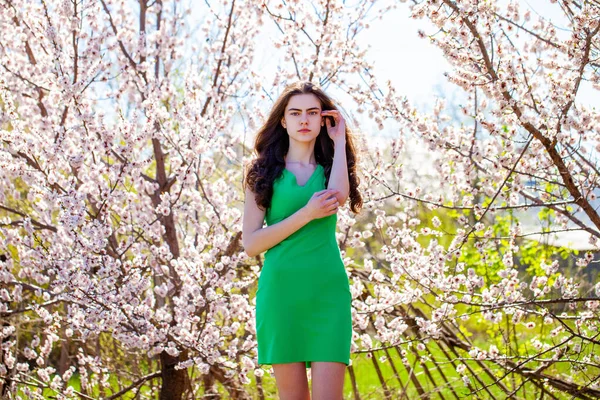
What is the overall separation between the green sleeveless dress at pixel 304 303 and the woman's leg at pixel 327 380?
25mm

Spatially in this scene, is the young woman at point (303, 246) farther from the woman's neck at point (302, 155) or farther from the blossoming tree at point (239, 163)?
the blossoming tree at point (239, 163)

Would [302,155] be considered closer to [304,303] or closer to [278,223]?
[278,223]

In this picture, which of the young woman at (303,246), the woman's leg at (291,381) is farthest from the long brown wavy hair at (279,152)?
the woman's leg at (291,381)

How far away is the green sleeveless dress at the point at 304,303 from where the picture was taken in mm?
2453

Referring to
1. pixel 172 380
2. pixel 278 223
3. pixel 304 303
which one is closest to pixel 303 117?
pixel 278 223

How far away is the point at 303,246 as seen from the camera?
8.39ft

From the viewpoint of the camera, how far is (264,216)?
8.96ft

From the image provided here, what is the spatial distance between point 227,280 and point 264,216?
6.35 ft

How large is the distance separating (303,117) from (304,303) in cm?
69

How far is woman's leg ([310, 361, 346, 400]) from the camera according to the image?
7.79 feet

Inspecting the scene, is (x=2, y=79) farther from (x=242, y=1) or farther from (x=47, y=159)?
(x=242, y=1)

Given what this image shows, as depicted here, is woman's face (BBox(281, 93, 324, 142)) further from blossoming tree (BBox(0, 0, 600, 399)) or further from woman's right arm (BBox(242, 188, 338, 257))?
blossoming tree (BBox(0, 0, 600, 399))

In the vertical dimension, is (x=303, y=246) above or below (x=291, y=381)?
above

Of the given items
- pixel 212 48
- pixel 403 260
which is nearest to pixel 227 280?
pixel 403 260
